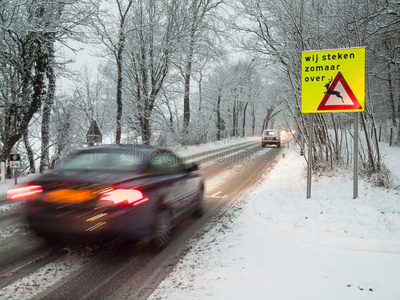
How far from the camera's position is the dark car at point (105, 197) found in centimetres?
371

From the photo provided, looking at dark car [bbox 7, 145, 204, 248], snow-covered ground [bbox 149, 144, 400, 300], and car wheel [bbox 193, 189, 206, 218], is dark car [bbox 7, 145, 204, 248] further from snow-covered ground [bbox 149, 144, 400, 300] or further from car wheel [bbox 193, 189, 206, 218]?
car wheel [bbox 193, 189, 206, 218]

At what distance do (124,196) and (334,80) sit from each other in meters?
5.37

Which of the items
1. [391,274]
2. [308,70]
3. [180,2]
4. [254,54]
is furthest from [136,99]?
[391,274]

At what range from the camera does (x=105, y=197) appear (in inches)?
146

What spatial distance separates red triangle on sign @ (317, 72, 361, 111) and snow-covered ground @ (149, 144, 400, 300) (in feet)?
7.09

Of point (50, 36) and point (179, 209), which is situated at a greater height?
point (50, 36)

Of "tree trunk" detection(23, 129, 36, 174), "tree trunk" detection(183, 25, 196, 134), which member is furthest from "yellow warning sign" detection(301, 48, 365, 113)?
"tree trunk" detection(183, 25, 196, 134)

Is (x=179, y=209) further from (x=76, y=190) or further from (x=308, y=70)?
(x=308, y=70)

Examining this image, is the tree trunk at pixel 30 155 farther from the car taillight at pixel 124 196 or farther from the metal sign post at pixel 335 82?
the metal sign post at pixel 335 82

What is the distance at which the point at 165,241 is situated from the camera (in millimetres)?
4523

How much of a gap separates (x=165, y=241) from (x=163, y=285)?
1257 millimetres

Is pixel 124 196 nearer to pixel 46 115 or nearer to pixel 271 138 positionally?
pixel 46 115

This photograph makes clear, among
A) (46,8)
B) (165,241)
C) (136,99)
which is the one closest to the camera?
(165,241)

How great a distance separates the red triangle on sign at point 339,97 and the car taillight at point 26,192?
5996mm
